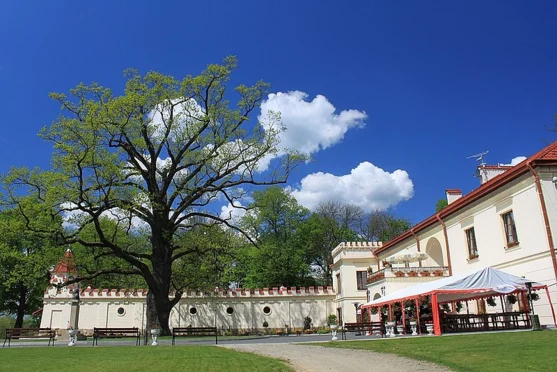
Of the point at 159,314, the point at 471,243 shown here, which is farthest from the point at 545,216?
the point at 159,314

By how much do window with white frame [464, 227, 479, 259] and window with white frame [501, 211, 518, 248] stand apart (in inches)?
112

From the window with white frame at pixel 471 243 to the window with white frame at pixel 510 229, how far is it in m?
2.86

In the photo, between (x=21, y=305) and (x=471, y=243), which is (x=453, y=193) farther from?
(x=21, y=305)

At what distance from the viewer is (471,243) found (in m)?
25.6

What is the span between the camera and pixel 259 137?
29.7 m

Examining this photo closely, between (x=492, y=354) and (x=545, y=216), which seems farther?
(x=545, y=216)

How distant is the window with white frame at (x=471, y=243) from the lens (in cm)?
2527

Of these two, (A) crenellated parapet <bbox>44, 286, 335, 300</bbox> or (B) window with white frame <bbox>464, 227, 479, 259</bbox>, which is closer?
(B) window with white frame <bbox>464, 227, 479, 259</bbox>

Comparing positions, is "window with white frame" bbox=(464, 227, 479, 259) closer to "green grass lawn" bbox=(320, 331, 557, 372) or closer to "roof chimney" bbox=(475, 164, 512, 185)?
"roof chimney" bbox=(475, 164, 512, 185)

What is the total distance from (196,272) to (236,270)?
17290 mm

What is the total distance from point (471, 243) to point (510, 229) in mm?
3780

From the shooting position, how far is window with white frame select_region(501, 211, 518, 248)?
71.1 ft

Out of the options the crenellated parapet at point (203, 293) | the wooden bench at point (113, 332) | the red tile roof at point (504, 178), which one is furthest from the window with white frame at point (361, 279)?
the wooden bench at point (113, 332)

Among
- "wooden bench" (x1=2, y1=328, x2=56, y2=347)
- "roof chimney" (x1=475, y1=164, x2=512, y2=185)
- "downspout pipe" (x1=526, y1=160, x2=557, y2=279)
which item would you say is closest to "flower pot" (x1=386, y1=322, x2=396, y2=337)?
"downspout pipe" (x1=526, y1=160, x2=557, y2=279)
